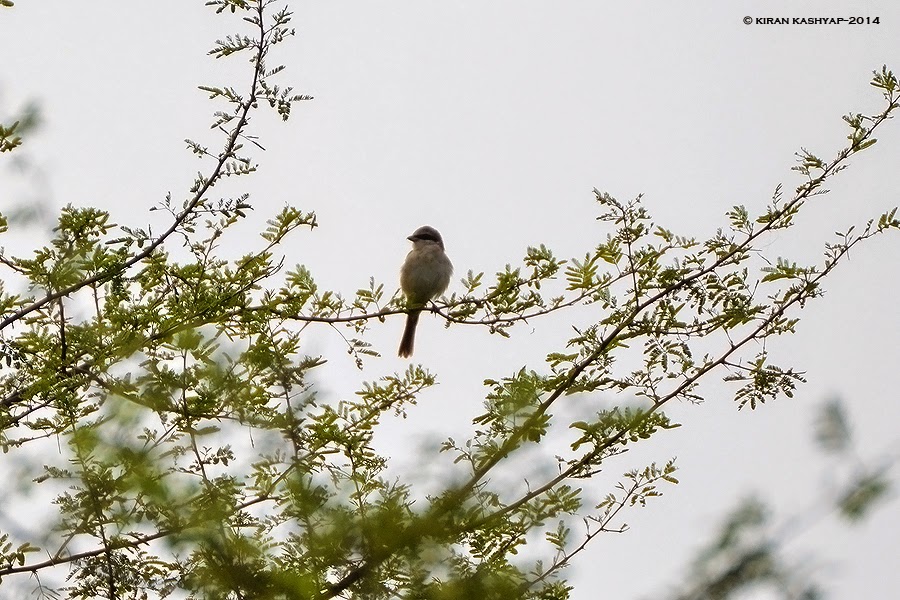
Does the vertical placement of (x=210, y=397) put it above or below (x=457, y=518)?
above

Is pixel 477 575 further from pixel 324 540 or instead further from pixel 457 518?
pixel 324 540

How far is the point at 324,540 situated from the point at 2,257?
12.5 feet

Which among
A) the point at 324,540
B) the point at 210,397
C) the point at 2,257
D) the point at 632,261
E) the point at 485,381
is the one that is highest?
the point at 2,257

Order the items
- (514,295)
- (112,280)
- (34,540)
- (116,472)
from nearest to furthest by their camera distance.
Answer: (116,472) < (34,540) < (112,280) < (514,295)

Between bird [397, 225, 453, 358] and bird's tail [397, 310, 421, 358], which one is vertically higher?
bird [397, 225, 453, 358]

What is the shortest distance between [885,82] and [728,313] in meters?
1.42

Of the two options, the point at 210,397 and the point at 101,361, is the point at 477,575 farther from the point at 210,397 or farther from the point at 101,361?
the point at 101,361

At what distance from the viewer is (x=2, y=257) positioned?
18.3ft

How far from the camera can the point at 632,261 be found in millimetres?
5547

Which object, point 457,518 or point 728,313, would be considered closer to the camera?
point 457,518

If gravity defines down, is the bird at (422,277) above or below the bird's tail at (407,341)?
above

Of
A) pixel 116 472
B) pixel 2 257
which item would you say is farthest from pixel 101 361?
pixel 116 472

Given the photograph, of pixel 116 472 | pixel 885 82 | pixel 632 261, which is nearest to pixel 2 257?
pixel 632 261

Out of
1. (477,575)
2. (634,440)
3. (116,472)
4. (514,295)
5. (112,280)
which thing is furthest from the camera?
(514,295)
